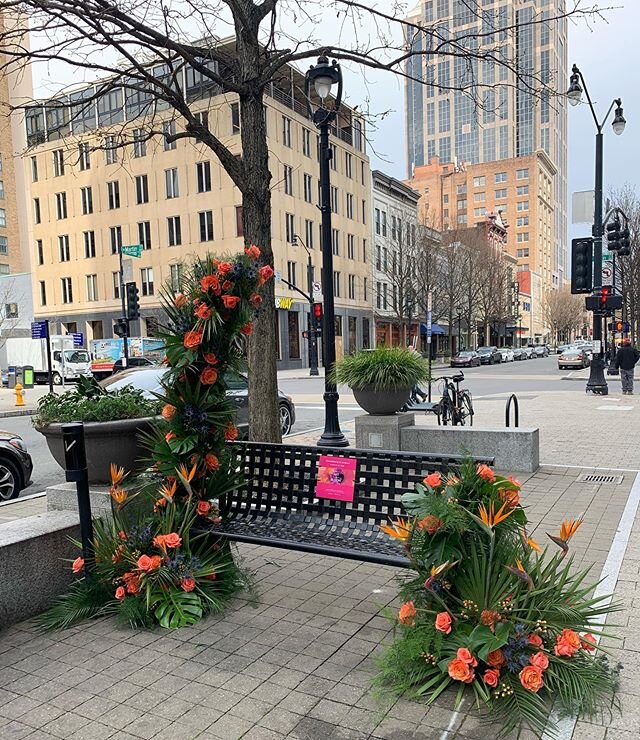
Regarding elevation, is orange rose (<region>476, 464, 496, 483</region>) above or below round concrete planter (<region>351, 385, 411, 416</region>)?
above

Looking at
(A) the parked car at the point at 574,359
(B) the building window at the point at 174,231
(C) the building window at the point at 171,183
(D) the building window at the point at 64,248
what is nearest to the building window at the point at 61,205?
(D) the building window at the point at 64,248

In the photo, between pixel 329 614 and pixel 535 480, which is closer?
pixel 329 614

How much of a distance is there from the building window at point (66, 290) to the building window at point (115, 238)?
6100 mm

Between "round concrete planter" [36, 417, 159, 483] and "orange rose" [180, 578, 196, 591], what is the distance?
103cm

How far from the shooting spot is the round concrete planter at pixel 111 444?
467cm

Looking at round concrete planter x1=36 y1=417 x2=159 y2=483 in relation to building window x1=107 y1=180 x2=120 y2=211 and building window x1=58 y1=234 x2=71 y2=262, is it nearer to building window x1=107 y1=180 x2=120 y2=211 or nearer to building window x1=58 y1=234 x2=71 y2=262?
building window x1=107 y1=180 x2=120 y2=211

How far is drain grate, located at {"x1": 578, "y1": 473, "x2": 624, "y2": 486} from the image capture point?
7.66 meters

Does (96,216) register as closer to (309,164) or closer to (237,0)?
(309,164)

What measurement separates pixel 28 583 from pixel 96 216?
2019 inches

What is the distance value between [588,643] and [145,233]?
4918cm

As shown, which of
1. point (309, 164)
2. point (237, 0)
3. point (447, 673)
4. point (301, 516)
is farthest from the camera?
point (309, 164)

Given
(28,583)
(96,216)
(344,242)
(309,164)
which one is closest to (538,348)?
(344,242)

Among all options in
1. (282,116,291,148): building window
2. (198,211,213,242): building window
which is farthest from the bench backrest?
(282,116,291,148): building window

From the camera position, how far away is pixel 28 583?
13.2 ft
